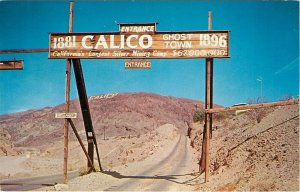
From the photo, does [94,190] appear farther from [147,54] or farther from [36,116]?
[36,116]

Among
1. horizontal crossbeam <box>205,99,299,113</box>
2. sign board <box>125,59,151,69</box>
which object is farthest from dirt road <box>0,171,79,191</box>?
horizontal crossbeam <box>205,99,299,113</box>

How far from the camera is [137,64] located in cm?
1620

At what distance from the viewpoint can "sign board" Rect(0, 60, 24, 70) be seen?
17.5 m

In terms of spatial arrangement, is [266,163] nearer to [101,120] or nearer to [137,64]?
[137,64]

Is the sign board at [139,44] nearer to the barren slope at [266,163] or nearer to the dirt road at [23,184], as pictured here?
the barren slope at [266,163]

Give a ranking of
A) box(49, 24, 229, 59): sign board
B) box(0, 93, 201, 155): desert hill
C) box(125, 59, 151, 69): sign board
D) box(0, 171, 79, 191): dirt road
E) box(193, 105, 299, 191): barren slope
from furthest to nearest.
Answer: box(0, 93, 201, 155): desert hill → box(0, 171, 79, 191): dirt road → box(125, 59, 151, 69): sign board → box(49, 24, 229, 59): sign board → box(193, 105, 299, 191): barren slope

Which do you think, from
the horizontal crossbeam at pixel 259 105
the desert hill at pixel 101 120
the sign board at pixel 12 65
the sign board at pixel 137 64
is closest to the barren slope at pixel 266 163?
the horizontal crossbeam at pixel 259 105

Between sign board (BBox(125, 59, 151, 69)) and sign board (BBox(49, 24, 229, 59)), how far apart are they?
205 mm

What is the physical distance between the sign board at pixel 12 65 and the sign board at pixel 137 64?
5.02m

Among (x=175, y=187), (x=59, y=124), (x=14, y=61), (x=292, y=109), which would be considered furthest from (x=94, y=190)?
(x=59, y=124)

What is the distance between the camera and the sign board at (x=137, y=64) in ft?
53.0

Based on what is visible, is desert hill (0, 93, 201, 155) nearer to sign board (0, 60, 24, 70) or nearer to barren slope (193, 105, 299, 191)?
sign board (0, 60, 24, 70)

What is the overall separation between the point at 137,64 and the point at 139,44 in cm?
88

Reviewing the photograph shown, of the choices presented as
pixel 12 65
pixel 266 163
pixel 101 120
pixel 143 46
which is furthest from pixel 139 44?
pixel 101 120
